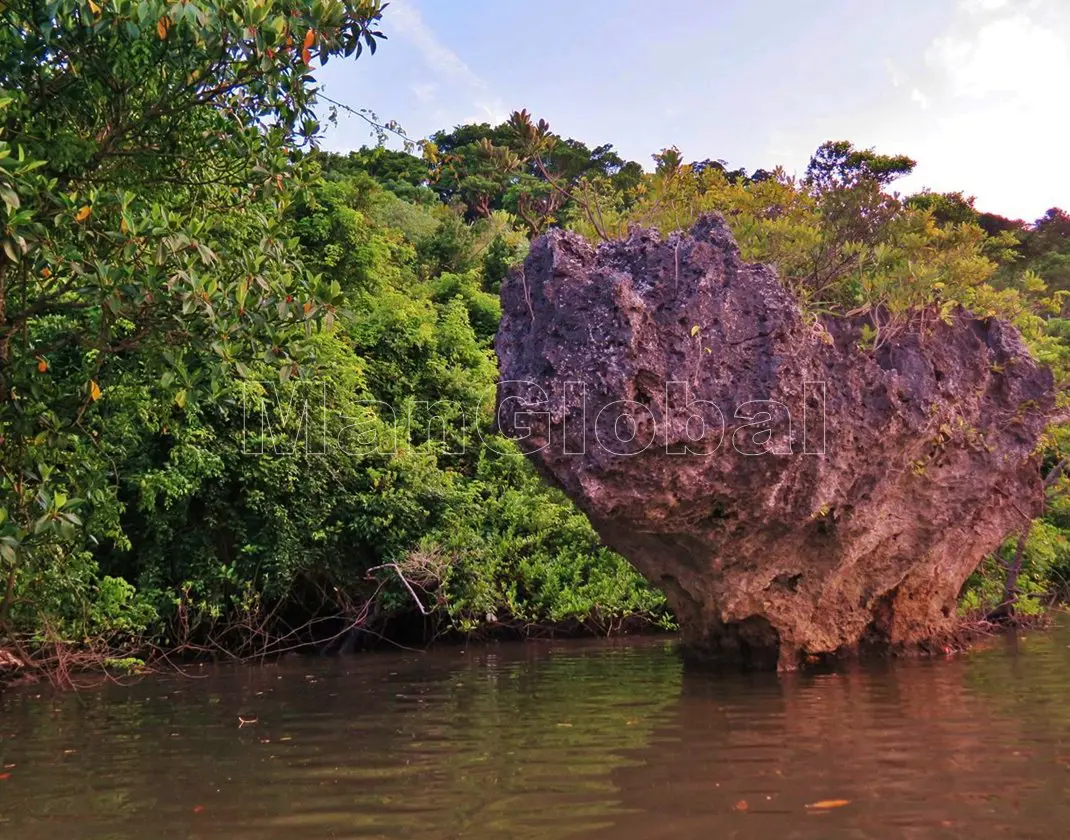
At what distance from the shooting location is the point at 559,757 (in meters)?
5.66

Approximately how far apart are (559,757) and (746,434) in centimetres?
348

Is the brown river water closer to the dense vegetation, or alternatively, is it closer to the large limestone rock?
the large limestone rock

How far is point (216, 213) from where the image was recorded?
769cm

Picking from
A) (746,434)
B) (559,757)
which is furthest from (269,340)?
(746,434)

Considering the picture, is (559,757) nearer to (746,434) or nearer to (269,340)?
(269,340)

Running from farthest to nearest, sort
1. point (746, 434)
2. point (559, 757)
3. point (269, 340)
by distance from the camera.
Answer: point (746, 434), point (269, 340), point (559, 757)

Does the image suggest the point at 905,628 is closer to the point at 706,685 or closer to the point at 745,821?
the point at 706,685

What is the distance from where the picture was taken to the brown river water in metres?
4.35

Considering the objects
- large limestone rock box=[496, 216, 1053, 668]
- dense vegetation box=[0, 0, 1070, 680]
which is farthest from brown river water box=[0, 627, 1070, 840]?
dense vegetation box=[0, 0, 1070, 680]

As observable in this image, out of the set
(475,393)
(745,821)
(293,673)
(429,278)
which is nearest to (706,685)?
(745,821)

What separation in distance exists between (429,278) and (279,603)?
37.0 ft

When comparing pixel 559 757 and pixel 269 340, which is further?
pixel 269 340

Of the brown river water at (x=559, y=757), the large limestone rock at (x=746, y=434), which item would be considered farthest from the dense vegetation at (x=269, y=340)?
the brown river water at (x=559, y=757)

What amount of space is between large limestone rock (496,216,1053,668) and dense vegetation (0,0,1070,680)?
96 cm
